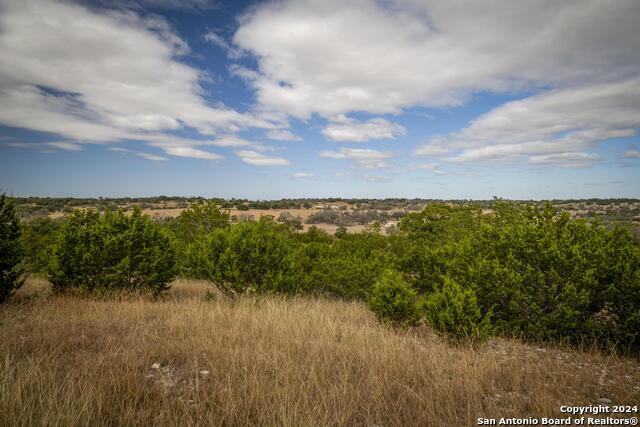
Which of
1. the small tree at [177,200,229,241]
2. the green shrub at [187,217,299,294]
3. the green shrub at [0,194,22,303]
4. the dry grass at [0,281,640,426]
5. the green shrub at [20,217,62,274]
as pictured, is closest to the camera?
the dry grass at [0,281,640,426]

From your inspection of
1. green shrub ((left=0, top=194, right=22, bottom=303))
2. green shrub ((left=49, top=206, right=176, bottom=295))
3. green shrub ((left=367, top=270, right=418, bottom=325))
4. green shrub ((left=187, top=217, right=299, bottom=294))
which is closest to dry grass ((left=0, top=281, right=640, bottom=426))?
green shrub ((left=367, top=270, right=418, bottom=325))

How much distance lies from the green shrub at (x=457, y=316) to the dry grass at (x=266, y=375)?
288mm

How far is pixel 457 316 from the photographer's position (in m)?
5.16

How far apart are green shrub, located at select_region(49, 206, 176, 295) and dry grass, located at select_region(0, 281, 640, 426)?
2.08 metres

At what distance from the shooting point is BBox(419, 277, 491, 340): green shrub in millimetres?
5074

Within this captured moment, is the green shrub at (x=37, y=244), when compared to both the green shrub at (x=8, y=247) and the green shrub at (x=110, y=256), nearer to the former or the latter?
the green shrub at (x=110, y=256)

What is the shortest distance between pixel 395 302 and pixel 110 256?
696 cm

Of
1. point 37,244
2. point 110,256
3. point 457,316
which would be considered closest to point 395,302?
point 457,316

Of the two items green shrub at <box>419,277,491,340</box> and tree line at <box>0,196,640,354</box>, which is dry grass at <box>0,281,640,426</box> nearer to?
green shrub at <box>419,277,491,340</box>

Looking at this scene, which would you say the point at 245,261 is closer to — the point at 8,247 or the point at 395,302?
the point at 395,302

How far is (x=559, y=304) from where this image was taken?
18.4 ft

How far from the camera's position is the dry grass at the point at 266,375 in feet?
9.18

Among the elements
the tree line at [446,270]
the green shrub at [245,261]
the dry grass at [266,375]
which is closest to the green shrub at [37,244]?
the tree line at [446,270]

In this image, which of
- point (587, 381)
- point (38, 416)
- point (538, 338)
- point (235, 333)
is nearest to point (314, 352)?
point (235, 333)
